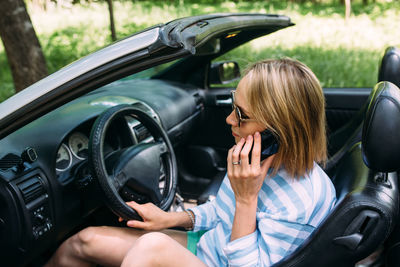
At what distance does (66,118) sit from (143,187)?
55 cm

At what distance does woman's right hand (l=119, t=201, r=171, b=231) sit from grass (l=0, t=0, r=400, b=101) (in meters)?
3.23

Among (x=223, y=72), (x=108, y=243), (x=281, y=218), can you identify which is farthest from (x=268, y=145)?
(x=223, y=72)

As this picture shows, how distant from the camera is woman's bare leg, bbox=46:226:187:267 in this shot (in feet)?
5.94

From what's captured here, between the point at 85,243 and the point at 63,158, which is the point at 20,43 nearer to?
the point at 63,158

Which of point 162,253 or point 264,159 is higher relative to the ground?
point 264,159

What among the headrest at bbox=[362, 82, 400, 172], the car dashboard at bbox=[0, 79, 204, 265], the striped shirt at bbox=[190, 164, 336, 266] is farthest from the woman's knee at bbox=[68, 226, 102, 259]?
the headrest at bbox=[362, 82, 400, 172]

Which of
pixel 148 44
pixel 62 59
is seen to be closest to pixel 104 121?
pixel 148 44

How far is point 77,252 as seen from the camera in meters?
1.86

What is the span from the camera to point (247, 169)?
56.6 inches

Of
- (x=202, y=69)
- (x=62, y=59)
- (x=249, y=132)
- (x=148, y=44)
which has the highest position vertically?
(x=148, y=44)

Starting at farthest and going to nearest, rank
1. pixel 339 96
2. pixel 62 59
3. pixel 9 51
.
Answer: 1. pixel 62 59
2. pixel 9 51
3. pixel 339 96

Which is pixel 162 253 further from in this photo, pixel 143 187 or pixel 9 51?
pixel 9 51

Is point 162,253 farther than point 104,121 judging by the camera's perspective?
No

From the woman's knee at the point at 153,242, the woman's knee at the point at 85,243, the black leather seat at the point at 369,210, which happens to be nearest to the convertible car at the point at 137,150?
the black leather seat at the point at 369,210
